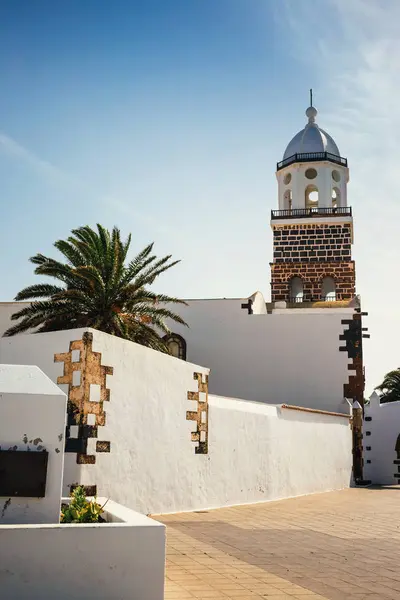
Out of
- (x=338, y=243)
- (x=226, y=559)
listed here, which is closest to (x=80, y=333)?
(x=226, y=559)

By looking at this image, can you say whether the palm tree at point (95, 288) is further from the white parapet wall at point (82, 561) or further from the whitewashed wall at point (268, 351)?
the white parapet wall at point (82, 561)

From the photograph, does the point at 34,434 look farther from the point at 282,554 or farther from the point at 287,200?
the point at 287,200

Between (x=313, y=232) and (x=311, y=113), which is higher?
(x=311, y=113)

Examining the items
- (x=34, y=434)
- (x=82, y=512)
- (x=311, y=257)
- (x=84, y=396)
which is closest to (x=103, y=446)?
(x=84, y=396)

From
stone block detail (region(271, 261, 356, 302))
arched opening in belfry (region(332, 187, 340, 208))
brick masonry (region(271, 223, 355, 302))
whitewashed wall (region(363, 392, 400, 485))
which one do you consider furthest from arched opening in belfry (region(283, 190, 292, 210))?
whitewashed wall (region(363, 392, 400, 485))

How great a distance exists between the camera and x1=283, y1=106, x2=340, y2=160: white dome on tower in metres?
30.6

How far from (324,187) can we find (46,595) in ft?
90.7

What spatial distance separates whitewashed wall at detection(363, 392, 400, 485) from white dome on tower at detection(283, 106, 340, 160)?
1298cm

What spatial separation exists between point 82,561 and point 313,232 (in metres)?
27.1

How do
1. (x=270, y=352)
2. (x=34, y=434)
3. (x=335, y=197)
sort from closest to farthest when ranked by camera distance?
(x=34, y=434) → (x=270, y=352) → (x=335, y=197)

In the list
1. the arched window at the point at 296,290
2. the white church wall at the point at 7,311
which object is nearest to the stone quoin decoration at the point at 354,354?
the arched window at the point at 296,290

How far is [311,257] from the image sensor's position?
3041 centimetres

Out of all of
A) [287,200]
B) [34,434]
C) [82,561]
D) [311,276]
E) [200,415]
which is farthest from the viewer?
[287,200]

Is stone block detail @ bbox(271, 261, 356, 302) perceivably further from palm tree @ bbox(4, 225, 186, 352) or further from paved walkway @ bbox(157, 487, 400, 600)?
paved walkway @ bbox(157, 487, 400, 600)
